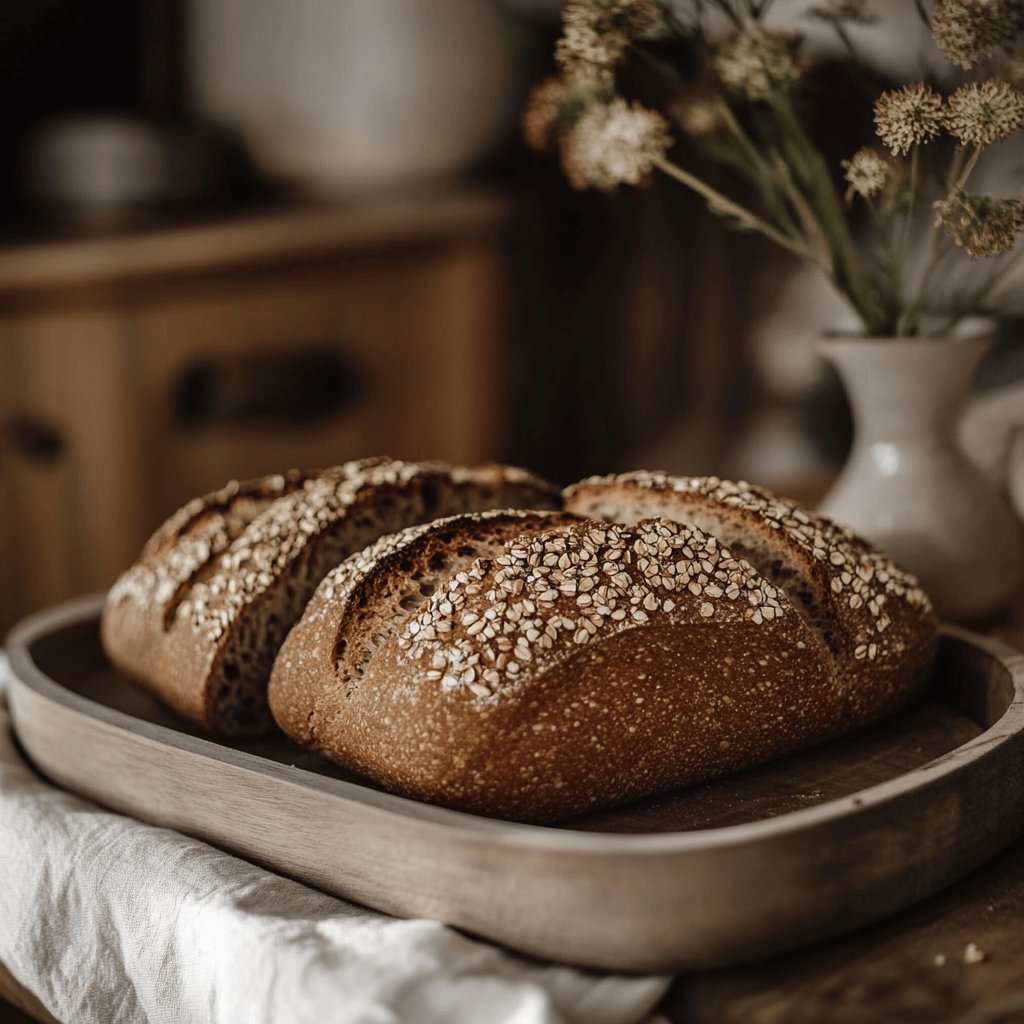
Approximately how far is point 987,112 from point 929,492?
15.4 inches

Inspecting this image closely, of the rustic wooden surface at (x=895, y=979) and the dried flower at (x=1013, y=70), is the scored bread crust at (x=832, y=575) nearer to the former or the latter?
the rustic wooden surface at (x=895, y=979)

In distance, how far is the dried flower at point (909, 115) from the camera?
0.90 metres

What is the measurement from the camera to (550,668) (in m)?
0.80

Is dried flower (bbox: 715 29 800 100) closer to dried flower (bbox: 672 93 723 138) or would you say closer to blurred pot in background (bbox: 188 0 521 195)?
dried flower (bbox: 672 93 723 138)

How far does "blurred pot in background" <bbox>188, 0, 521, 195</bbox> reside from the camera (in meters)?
2.64

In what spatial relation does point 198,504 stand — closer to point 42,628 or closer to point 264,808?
point 42,628

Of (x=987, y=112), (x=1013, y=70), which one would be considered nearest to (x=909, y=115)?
(x=987, y=112)

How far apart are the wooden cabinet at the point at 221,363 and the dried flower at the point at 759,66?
150 cm

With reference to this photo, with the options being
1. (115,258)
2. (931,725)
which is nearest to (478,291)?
(115,258)

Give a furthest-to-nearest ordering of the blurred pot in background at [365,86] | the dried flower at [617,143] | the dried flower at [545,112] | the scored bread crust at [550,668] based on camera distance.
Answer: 1. the blurred pot in background at [365,86]
2. the dried flower at [545,112]
3. the dried flower at [617,143]
4. the scored bread crust at [550,668]

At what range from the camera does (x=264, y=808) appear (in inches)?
31.8

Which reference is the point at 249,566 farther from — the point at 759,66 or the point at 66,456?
the point at 66,456

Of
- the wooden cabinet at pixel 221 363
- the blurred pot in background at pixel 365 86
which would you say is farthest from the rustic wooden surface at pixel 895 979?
the blurred pot in background at pixel 365 86

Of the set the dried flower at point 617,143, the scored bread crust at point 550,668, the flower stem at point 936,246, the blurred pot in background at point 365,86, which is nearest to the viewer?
the scored bread crust at point 550,668
